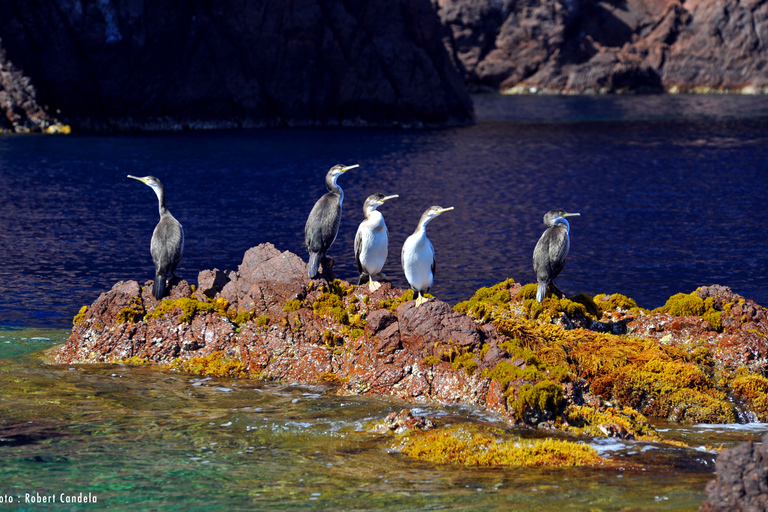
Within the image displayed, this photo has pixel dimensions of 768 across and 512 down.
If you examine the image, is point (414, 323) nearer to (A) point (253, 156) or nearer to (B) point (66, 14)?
(A) point (253, 156)

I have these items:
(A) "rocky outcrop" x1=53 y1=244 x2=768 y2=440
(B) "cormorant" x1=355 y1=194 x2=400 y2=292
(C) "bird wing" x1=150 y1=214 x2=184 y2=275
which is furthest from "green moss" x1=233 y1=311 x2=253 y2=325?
(B) "cormorant" x1=355 y1=194 x2=400 y2=292

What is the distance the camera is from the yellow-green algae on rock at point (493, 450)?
411 inches

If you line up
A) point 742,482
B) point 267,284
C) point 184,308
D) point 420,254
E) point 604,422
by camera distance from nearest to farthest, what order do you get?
1. point 742,482
2. point 604,422
3. point 420,254
4. point 267,284
5. point 184,308

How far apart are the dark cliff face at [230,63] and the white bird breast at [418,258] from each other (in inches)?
2290

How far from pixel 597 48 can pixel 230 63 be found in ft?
243

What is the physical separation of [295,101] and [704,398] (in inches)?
2576

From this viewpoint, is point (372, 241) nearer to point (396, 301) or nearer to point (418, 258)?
point (418, 258)

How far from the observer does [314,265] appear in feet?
49.7

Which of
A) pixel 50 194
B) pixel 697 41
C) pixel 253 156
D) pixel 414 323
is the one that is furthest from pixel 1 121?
pixel 697 41

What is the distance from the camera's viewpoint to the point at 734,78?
123375 millimetres

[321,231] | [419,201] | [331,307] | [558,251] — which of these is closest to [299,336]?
[331,307]

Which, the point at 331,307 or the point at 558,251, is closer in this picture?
the point at 331,307

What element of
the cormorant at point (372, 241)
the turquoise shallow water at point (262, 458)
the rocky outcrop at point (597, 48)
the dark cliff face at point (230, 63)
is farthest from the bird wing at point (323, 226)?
the rocky outcrop at point (597, 48)

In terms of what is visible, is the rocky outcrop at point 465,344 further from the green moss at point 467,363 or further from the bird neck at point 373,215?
the bird neck at point 373,215
